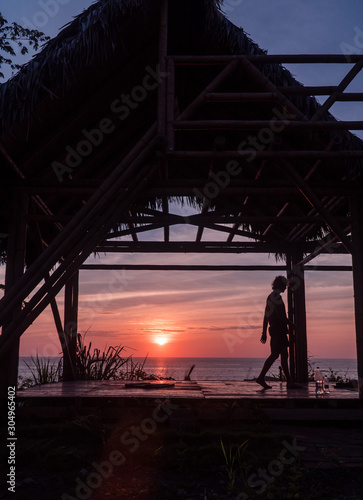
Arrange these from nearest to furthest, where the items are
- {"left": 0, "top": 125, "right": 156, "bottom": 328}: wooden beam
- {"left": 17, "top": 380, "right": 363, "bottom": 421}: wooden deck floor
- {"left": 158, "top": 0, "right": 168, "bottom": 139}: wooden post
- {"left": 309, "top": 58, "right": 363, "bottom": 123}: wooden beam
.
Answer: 1. {"left": 0, "top": 125, "right": 156, "bottom": 328}: wooden beam
2. {"left": 17, "top": 380, "right": 363, "bottom": 421}: wooden deck floor
3. {"left": 158, "top": 0, "right": 168, "bottom": 139}: wooden post
4. {"left": 309, "top": 58, "right": 363, "bottom": 123}: wooden beam

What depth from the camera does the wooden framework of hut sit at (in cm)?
675

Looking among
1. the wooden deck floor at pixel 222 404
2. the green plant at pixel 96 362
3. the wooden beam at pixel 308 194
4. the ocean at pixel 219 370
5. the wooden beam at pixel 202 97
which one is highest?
the wooden beam at pixel 202 97

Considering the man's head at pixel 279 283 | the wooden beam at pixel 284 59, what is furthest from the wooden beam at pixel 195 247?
the wooden beam at pixel 284 59

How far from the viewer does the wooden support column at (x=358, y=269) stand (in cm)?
727

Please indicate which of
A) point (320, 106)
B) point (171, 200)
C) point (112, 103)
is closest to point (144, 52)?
point (112, 103)

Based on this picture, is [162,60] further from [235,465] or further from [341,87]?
[235,465]

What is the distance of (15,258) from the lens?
777cm

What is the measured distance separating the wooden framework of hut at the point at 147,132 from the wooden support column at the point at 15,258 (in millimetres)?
17

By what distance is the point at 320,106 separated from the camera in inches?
287

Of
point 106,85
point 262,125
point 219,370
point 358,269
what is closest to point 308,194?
point 262,125

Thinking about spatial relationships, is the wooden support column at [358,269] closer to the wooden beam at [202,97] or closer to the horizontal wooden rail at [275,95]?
the horizontal wooden rail at [275,95]

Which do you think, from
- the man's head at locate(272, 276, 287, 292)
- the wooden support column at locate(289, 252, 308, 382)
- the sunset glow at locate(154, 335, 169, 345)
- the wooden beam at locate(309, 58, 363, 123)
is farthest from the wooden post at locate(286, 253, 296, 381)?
the sunset glow at locate(154, 335, 169, 345)

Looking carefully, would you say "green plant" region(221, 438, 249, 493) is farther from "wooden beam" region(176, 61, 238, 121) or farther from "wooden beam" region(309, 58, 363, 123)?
"wooden beam" region(309, 58, 363, 123)

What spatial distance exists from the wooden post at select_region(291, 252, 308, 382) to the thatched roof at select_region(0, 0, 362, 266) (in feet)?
11.4
